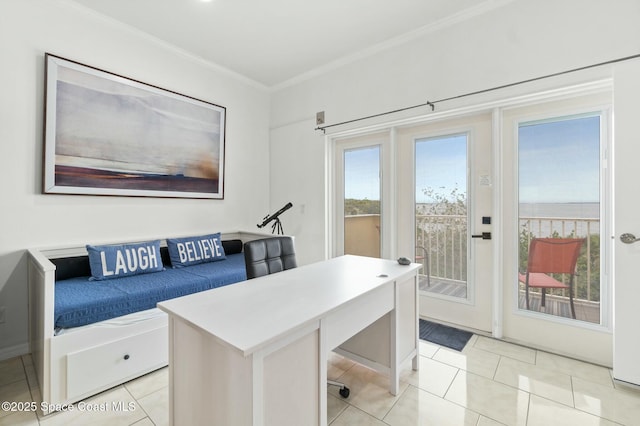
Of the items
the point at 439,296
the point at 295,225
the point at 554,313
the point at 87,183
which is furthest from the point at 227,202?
the point at 554,313

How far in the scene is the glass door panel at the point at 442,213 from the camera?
281 cm

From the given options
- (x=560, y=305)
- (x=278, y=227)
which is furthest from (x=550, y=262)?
(x=278, y=227)

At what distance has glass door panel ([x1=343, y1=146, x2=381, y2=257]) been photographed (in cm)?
337

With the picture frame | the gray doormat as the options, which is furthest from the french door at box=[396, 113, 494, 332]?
the picture frame

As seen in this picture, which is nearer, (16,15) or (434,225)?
(16,15)

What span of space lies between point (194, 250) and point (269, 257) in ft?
4.60

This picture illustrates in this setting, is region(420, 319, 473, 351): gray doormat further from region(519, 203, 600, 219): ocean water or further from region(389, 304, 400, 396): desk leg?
region(519, 203, 600, 219): ocean water

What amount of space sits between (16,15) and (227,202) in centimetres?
230

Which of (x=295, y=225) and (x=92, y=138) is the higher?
(x=92, y=138)

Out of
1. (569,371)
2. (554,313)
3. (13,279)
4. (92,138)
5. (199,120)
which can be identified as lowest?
(569,371)

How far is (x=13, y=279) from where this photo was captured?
89.7 inches

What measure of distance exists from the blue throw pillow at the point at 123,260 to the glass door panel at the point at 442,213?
8.39 ft

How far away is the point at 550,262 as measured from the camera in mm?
2406

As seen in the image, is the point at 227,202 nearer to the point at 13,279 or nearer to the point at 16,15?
the point at 13,279
